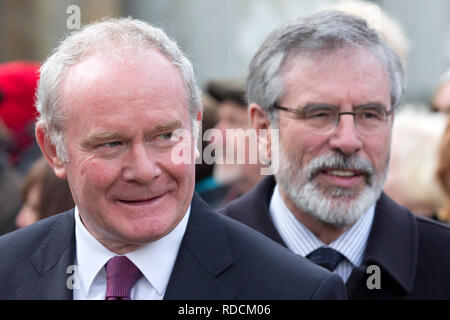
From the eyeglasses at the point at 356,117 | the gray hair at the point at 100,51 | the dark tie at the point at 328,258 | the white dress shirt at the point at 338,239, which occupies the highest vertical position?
the gray hair at the point at 100,51

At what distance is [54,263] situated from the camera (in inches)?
133

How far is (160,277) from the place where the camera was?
326 centimetres

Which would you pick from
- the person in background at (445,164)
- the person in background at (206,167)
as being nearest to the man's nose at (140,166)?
the person in background at (445,164)

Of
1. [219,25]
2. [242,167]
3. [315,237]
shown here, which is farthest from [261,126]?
[219,25]

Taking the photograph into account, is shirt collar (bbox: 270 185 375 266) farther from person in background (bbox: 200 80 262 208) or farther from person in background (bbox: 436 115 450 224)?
person in background (bbox: 200 80 262 208)

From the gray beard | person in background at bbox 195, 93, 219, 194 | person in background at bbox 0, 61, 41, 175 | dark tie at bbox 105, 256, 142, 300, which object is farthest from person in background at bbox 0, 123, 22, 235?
dark tie at bbox 105, 256, 142, 300

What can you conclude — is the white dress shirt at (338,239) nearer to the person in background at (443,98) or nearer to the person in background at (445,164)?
the person in background at (445,164)

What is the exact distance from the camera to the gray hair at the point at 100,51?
3.29 meters

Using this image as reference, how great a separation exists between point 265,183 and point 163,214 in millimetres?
1274

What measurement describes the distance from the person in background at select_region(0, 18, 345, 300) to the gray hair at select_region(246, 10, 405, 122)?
0.95 meters

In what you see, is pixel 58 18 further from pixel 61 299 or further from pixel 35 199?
pixel 61 299

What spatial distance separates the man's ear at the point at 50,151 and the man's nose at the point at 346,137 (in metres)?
1.16

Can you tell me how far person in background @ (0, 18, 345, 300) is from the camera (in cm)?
315

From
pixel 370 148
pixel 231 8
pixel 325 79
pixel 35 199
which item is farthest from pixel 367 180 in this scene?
pixel 231 8
